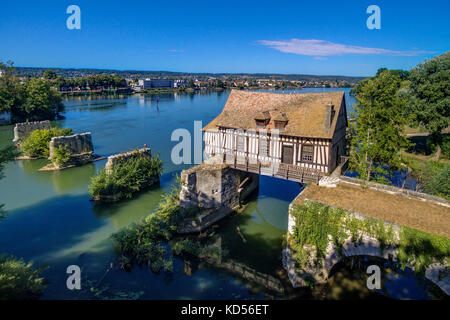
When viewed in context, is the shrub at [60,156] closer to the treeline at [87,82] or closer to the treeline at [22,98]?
the treeline at [22,98]

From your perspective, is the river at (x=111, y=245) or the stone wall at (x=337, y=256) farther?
the river at (x=111, y=245)

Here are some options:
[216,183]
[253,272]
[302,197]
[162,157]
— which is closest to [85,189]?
[162,157]

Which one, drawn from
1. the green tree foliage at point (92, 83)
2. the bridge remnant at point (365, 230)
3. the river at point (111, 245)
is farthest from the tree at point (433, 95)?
the green tree foliage at point (92, 83)

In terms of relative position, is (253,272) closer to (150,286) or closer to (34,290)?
(150,286)

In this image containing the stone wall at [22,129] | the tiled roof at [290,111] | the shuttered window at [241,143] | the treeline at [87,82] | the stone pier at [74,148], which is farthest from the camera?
the treeline at [87,82]

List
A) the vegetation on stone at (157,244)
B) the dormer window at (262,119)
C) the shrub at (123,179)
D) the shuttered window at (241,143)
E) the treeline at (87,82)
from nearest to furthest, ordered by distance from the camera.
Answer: the vegetation on stone at (157,244) < the dormer window at (262,119) < the shuttered window at (241,143) < the shrub at (123,179) < the treeline at (87,82)

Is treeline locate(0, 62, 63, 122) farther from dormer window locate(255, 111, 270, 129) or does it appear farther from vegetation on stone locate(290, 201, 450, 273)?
vegetation on stone locate(290, 201, 450, 273)

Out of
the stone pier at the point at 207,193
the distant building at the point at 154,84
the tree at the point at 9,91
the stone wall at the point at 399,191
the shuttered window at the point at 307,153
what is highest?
the distant building at the point at 154,84

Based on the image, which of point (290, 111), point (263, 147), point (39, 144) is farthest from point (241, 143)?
point (39, 144)
